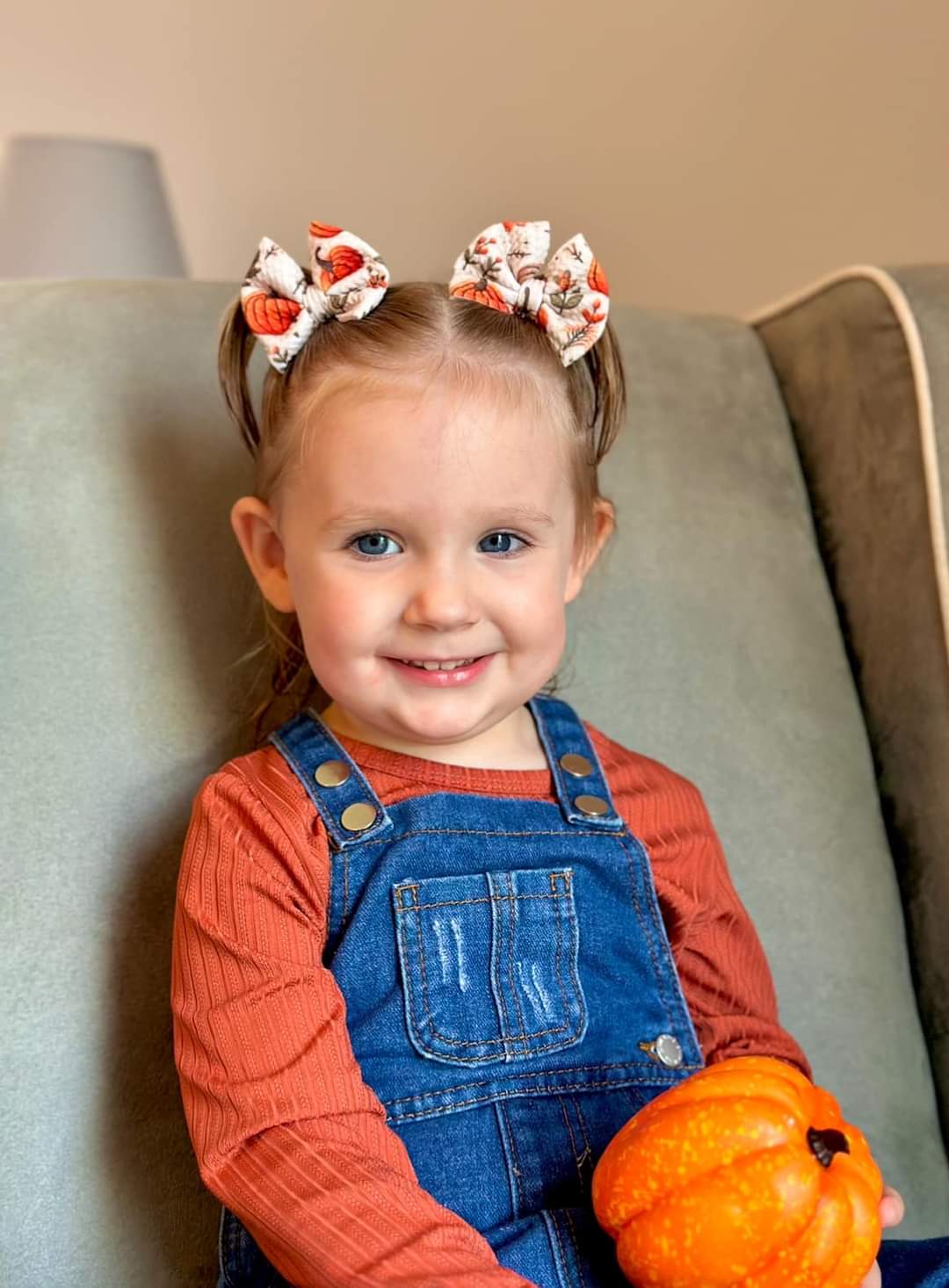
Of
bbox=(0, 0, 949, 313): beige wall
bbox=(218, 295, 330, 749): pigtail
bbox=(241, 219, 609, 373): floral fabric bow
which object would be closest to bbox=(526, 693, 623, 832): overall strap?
bbox=(218, 295, 330, 749): pigtail

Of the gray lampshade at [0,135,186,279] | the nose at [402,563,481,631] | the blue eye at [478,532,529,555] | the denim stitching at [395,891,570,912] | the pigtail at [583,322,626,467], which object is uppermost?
the pigtail at [583,322,626,467]

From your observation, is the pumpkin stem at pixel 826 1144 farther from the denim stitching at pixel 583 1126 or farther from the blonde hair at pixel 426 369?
the blonde hair at pixel 426 369

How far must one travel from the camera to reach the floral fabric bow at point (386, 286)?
1.02 meters

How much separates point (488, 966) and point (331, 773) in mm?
188

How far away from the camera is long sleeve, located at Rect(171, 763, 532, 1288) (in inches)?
32.8

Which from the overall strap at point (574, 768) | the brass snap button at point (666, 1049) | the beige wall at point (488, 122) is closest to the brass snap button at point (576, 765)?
the overall strap at point (574, 768)

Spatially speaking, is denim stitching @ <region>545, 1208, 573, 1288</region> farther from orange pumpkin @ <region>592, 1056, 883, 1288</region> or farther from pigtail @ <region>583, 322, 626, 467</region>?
pigtail @ <region>583, 322, 626, 467</region>

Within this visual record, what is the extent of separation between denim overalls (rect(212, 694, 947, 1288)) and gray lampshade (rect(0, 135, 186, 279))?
1273mm

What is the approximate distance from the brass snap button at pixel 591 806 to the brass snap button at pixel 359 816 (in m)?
0.18

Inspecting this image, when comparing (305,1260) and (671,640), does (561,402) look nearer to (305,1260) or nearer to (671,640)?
(671,640)

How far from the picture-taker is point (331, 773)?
1025 millimetres

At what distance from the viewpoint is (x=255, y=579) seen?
117 cm

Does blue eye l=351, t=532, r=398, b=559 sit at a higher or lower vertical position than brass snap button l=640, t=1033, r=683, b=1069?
higher

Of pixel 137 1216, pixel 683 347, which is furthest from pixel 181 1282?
pixel 683 347
